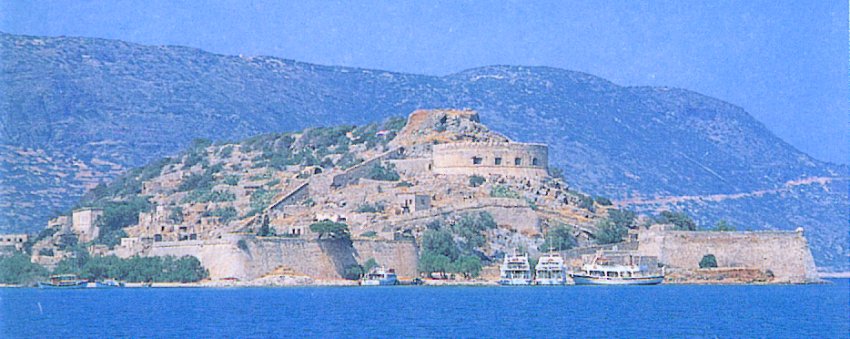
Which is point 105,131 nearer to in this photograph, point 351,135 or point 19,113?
point 19,113

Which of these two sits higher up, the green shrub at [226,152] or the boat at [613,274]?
the green shrub at [226,152]

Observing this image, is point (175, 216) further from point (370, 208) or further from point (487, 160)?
point (487, 160)

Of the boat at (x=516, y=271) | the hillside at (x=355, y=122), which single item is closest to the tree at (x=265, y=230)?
the boat at (x=516, y=271)

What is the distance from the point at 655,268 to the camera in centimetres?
8106

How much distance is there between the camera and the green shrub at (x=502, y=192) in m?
86.2

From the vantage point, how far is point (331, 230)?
78062 mm

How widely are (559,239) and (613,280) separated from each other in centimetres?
291

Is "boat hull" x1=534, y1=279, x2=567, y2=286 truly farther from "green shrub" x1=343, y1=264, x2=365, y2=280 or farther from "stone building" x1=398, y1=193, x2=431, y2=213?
"green shrub" x1=343, y1=264, x2=365, y2=280

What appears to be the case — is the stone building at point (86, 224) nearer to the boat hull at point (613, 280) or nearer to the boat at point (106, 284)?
the boat at point (106, 284)

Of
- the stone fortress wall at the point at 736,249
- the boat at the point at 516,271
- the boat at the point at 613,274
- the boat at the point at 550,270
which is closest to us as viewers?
the boat at the point at 516,271

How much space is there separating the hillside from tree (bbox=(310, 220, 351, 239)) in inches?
2244

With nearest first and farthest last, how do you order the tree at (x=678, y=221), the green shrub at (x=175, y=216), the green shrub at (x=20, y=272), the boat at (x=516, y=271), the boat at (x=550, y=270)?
1. the boat at (x=516, y=271)
2. the boat at (x=550, y=270)
3. the green shrub at (x=20, y=272)
4. the tree at (x=678, y=221)
5. the green shrub at (x=175, y=216)

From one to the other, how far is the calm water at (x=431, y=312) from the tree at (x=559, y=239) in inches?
83.7

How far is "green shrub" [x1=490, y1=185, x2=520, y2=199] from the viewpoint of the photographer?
86213 mm
